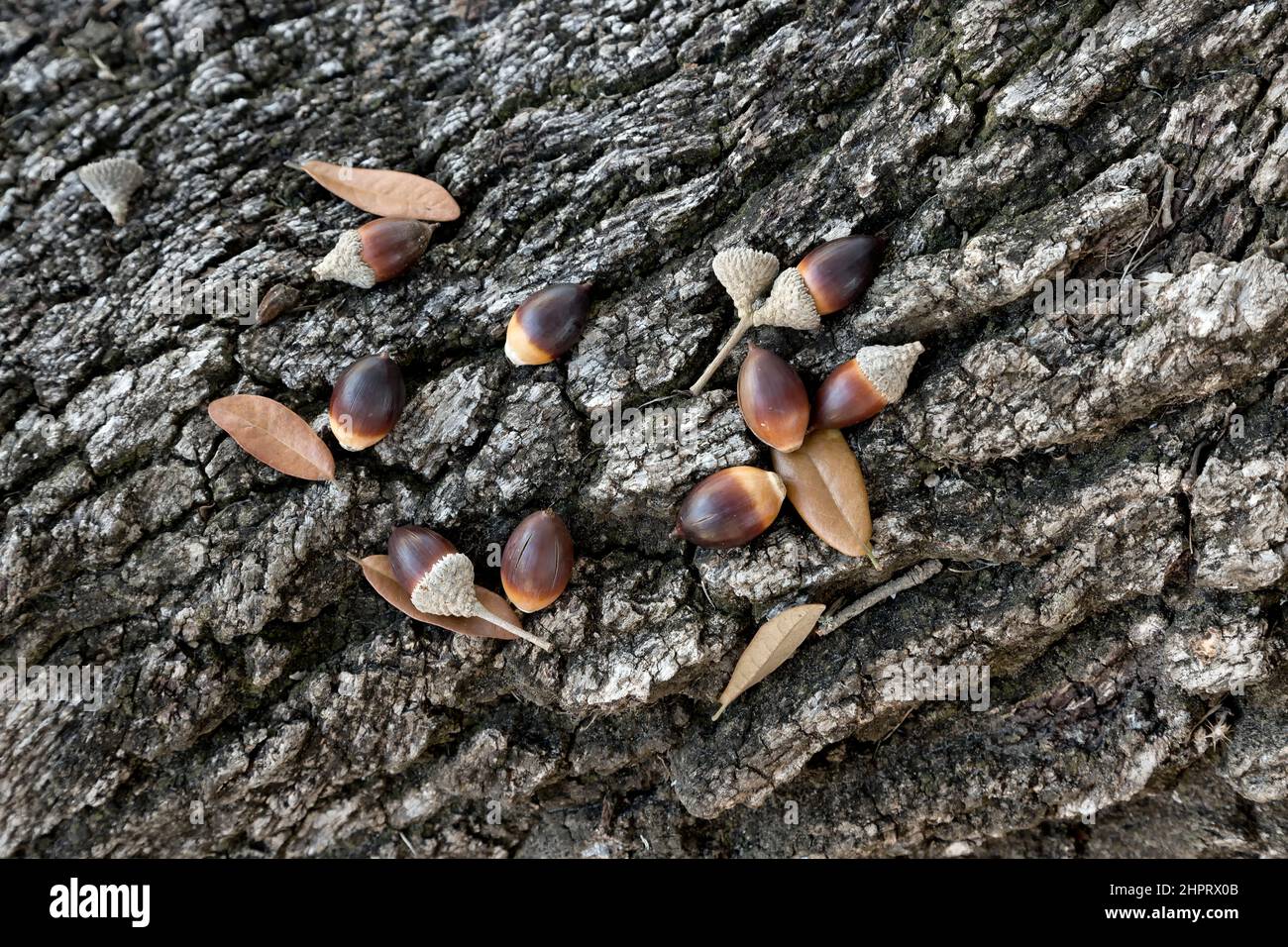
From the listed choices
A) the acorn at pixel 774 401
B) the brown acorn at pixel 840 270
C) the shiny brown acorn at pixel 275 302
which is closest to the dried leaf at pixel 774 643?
the acorn at pixel 774 401

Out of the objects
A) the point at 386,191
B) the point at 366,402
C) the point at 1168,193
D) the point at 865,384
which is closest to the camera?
the point at 1168,193

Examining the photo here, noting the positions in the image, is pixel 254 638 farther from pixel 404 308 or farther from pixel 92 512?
pixel 404 308

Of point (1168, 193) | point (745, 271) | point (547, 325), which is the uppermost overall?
point (1168, 193)

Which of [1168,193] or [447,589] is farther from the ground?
[1168,193]

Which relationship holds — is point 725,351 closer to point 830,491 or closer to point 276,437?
point 830,491

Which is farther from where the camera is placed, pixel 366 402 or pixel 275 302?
pixel 275 302

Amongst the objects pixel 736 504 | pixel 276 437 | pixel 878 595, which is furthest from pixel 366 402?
pixel 878 595

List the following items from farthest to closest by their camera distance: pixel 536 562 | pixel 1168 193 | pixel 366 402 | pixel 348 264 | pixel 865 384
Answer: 1. pixel 348 264
2. pixel 366 402
3. pixel 536 562
4. pixel 865 384
5. pixel 1168 193

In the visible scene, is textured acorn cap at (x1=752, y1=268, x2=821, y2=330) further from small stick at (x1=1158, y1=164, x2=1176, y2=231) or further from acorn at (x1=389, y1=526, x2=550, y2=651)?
acorn at (x1=389, y1=526, x2=550, y2=651)
